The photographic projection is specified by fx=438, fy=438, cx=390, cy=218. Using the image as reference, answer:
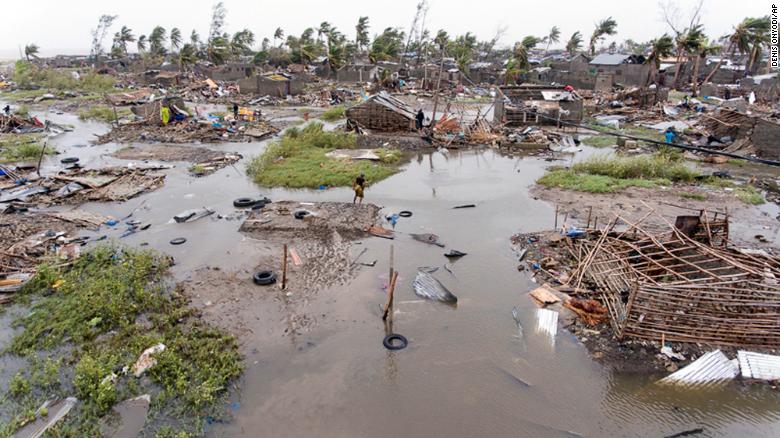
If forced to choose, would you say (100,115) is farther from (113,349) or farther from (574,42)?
(574,42)

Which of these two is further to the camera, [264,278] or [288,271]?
[288,271]

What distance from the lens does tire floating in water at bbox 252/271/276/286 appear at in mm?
8906

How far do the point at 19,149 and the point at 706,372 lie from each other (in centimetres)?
2417

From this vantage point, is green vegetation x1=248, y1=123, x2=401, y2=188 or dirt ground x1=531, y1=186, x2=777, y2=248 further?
green vegetation x1=248, y1=123, x2=401, y2=188

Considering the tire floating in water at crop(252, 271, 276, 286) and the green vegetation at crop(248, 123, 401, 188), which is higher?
the green vegetation at crop(248, 123, 401, 188)

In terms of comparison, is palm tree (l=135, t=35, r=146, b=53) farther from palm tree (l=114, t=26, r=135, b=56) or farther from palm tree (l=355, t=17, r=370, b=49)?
palm tree (l=355, t=17, r=370, b=49)

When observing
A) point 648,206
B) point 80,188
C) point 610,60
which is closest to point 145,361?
point 80,188

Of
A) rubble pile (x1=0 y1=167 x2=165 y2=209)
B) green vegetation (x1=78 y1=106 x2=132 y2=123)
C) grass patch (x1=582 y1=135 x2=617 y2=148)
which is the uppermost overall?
grass patch (x1=582 y1=135 x2=617 y2=148)

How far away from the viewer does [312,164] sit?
17.3m

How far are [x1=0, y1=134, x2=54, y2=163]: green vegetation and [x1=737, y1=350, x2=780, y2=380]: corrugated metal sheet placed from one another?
2374 centimetres

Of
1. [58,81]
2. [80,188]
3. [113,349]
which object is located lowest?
[113,349]

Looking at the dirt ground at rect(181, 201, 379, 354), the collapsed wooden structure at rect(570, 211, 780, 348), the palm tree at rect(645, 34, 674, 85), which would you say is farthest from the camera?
the palm tree at rect(645, 34, 674, 85)

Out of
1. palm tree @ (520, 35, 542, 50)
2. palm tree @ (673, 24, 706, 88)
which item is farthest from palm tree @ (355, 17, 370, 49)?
palm tree @ (673, 24, 706, 88)

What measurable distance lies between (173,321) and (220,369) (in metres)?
1.70
